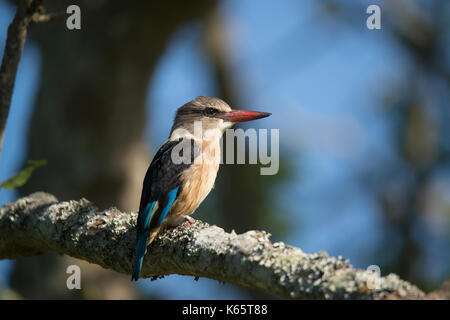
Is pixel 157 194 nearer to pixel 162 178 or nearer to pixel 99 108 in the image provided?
pixel 162 178

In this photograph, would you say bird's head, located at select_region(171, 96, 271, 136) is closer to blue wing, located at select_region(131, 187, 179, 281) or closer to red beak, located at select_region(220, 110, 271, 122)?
red beak, located at select_region(220, 110, 271, 122)

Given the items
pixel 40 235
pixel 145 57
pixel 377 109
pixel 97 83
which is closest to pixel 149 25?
pixel 145 57

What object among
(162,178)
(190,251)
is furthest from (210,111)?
(190,251)

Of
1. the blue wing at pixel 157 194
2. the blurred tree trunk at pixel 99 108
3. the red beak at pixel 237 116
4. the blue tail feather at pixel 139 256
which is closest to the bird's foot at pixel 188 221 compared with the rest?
the blue wing at pixel 157 194

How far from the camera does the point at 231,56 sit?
7.25 metres

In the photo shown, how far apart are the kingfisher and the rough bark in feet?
→ 0.36

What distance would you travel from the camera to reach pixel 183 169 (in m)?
3.72

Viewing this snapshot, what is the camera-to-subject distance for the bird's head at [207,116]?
4.50 m

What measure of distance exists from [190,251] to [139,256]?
0.33 metres

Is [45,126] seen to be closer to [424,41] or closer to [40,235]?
[40,235]

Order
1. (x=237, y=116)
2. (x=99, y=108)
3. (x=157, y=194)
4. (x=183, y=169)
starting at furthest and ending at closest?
1. (x=99, y=108)
2. (x=237, y=116)
3. (x=183, y=169)
4. (x=157, y=194)

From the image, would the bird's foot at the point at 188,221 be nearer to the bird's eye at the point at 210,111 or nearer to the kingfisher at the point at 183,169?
the kingfisher at the point at 183,169
